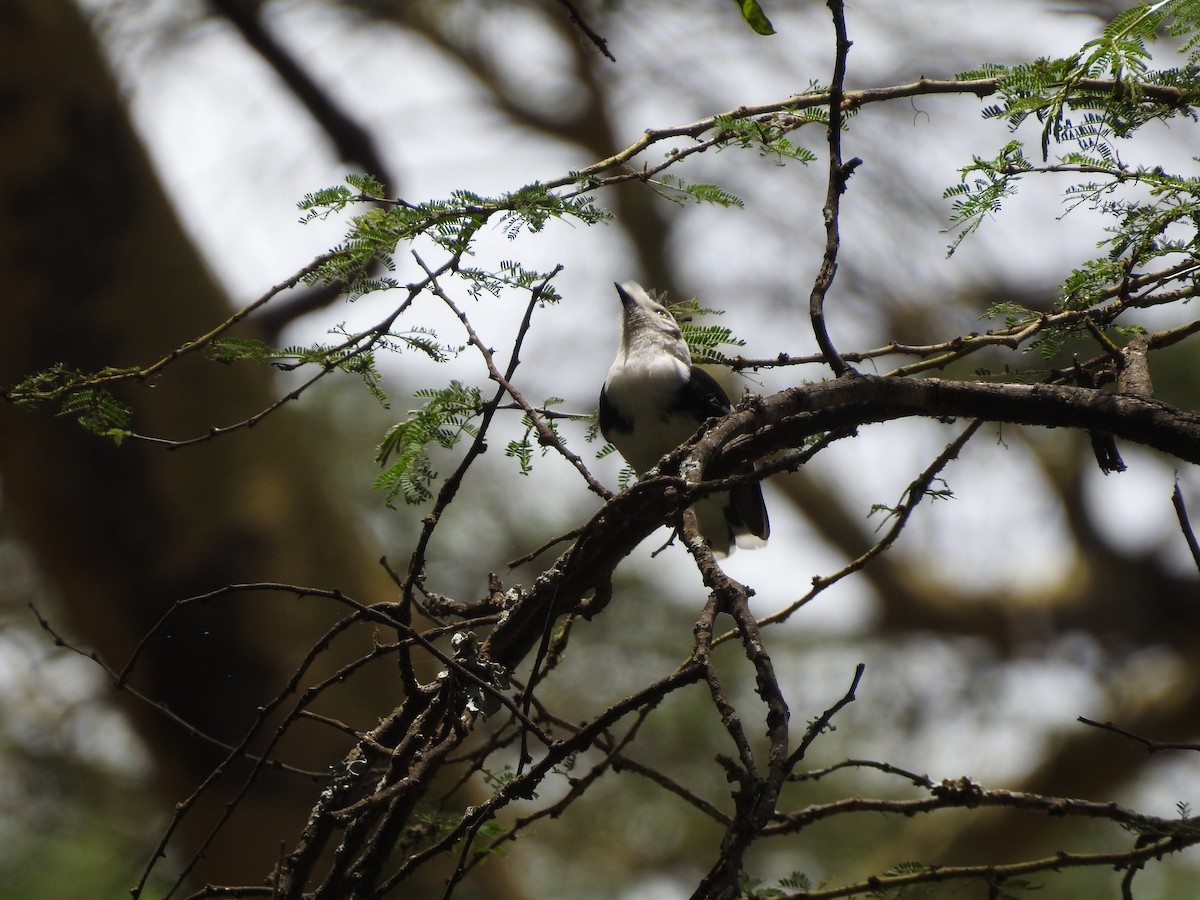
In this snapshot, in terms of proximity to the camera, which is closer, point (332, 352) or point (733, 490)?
point (332, 352)

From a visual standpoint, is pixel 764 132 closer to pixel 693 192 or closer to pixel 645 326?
pixel 693 192

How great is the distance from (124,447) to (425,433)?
3.16 metres

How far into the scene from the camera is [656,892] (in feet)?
19.5

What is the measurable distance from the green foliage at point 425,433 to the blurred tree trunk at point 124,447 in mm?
2504

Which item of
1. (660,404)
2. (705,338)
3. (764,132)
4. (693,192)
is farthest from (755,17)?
(660,404)

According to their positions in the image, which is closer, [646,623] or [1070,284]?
[1070,284]

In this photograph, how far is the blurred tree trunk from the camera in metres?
4.38

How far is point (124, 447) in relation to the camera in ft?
14.6

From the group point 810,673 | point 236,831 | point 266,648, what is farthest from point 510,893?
point 810,673

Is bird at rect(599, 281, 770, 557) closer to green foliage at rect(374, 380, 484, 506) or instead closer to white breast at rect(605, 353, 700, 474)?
white breast at rect(605, 353, 700, 474)

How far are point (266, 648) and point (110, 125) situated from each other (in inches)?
104

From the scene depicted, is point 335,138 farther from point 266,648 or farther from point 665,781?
point 665,781

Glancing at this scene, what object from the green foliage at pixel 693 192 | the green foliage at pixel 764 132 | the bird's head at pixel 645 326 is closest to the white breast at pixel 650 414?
the bird's head at pixel 645 326

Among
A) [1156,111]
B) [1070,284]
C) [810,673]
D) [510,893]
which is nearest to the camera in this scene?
[1156,111]
